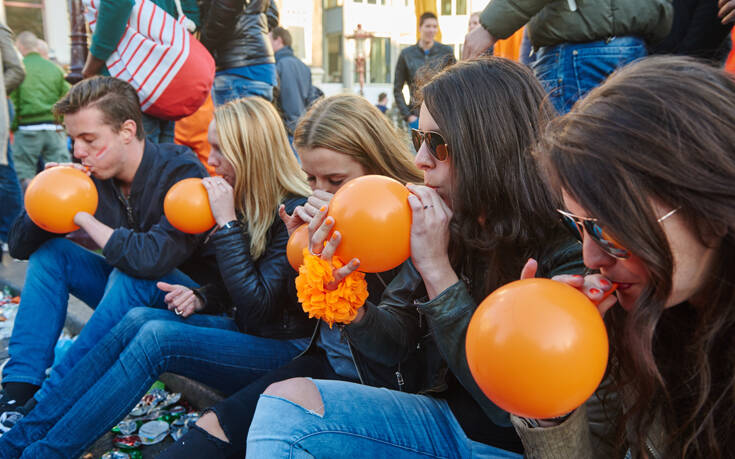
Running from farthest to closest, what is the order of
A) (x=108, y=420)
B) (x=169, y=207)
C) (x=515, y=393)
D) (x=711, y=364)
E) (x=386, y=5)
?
(x=386, y=5) < (x=169, y=207) < (x=108, y=420) < (x=711, y=364) < (x=515, y=393)

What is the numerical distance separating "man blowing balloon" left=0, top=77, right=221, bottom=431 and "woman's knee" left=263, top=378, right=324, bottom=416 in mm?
1337

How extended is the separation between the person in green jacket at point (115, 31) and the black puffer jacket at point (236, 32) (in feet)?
0.37

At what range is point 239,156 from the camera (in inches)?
110

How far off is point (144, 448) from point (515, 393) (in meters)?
2.25

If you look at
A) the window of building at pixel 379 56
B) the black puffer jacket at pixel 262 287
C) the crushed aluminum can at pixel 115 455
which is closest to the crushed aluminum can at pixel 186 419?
the crushed aluminum can at pixel 115 455

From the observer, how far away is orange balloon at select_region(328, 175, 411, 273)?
1560 mm

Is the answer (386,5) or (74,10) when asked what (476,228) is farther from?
(386,5)

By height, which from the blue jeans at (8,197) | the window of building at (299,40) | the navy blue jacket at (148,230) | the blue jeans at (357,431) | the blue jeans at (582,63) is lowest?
the blue jeans at (8,197)

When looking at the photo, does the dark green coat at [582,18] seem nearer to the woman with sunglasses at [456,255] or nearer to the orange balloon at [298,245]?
the woman with sunglasses at [456,255]

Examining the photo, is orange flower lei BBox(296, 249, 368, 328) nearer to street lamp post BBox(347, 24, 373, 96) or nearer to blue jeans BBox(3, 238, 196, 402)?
blue jeans BBox(3, 238, 196, 402)

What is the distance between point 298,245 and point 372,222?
2.02 ft

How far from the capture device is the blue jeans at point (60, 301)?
2.65 m

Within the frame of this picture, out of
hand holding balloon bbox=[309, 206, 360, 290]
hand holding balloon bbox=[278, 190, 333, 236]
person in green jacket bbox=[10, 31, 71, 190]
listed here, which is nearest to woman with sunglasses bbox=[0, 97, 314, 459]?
hand holding balloon bbox=[278, 190, 333, 236]

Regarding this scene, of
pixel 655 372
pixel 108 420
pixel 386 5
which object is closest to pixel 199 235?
pixel 108 420
